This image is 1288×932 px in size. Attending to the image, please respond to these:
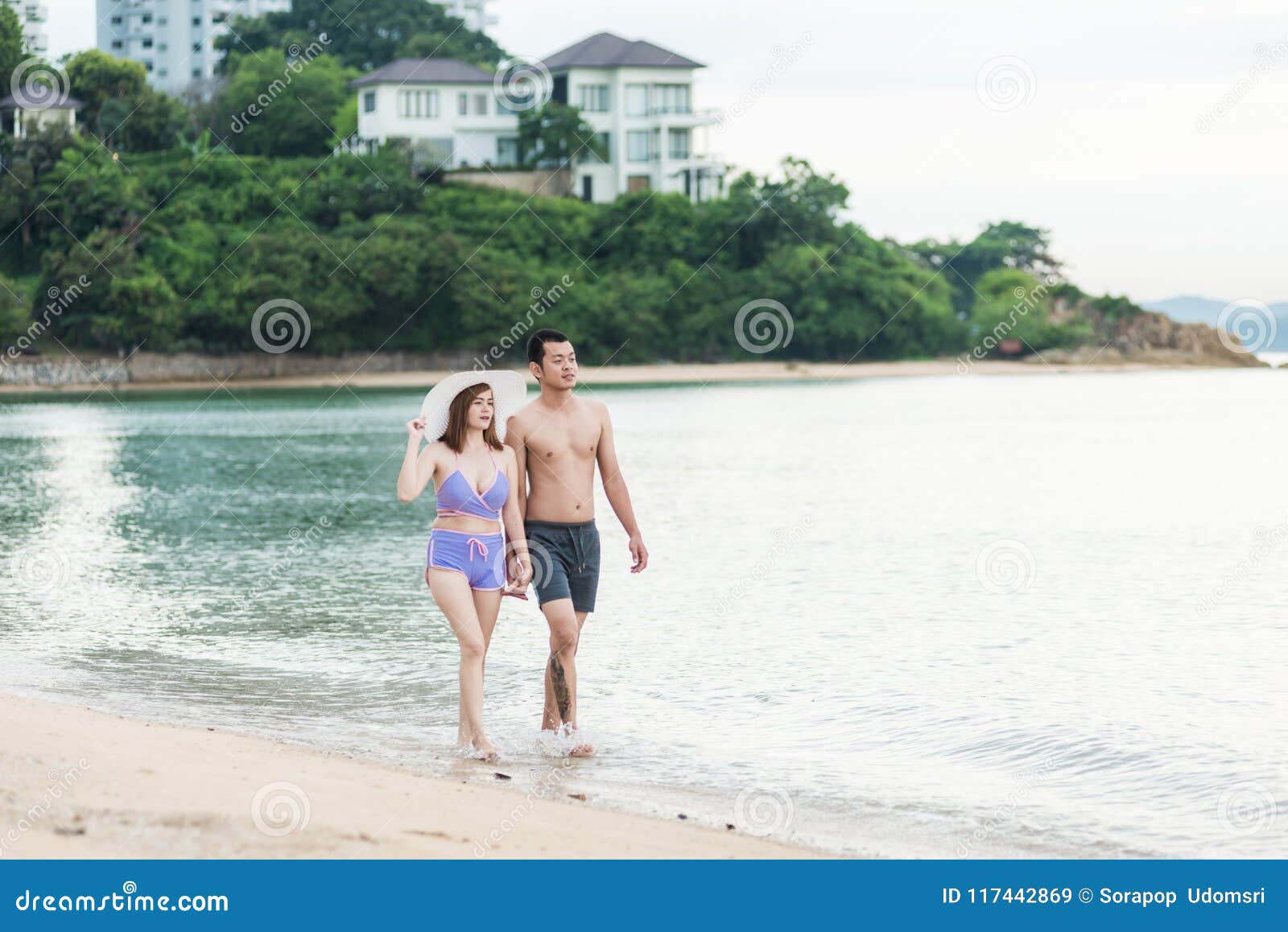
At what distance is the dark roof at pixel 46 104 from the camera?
87375 mm

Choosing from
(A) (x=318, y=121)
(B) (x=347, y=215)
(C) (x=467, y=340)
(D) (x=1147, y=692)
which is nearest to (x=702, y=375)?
(C) (x=467, y=340)

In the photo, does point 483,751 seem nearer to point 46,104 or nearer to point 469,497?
point 469,497

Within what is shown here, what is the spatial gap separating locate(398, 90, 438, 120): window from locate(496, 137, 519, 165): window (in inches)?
166

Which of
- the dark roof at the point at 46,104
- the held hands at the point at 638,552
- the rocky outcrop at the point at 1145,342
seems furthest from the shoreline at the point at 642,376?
the held hands at the point at 638,552

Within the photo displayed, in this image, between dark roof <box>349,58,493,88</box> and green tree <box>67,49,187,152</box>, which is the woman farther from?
green tree <box>67,49,187,152</box>

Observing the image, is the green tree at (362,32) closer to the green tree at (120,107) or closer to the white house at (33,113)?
the green tree at (120,107)

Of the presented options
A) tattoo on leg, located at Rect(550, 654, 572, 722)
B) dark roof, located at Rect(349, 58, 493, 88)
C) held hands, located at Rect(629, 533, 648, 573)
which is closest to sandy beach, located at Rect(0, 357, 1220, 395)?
dark roof, located at Rect(349, 58, 493, 88)

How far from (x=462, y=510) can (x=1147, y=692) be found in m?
5.73

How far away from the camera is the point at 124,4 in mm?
141125

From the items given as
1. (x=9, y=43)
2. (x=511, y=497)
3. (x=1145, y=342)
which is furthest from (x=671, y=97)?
(x=511, y=497)

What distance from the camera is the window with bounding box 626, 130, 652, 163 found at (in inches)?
3629

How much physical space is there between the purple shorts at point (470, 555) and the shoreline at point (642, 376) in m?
64.3

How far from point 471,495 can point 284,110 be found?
296 ft
